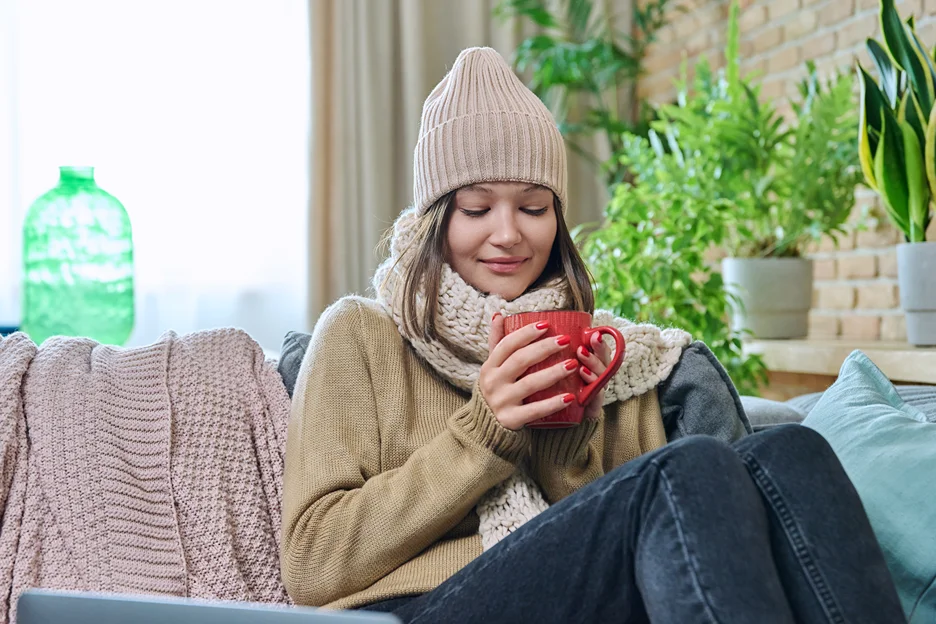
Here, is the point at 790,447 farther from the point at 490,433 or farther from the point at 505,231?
the point at 505,231

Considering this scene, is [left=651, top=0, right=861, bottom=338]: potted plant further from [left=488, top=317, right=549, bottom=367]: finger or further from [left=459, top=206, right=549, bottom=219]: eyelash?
[left=488, top=317, right=549, bottom=367]: finger

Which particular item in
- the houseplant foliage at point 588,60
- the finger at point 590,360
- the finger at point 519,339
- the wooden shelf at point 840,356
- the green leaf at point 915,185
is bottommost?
the wooden shelf at point 840,356

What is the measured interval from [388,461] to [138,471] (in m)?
0.32

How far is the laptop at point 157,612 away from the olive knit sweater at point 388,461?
1.34ft

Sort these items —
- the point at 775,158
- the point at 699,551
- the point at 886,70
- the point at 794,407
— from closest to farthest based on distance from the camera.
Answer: the point at 699,551 → the point at 794,407 → the point at 886,70 → the point at 775,158

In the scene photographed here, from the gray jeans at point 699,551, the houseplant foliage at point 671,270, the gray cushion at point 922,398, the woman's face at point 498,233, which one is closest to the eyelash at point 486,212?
the woman's face at point 498,233

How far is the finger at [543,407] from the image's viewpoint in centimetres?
107

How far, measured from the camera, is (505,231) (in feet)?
4.23

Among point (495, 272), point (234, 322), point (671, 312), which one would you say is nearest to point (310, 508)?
point (495, 272)

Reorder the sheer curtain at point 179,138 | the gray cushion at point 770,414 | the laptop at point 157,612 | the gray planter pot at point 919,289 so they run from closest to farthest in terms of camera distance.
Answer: the laptop at point 157,612 → the gray cushion at point 770,414 → the gray planter pot at point 919,289 → the sheer curtain at point 179,138

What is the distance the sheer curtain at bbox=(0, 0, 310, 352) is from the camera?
2924 mm

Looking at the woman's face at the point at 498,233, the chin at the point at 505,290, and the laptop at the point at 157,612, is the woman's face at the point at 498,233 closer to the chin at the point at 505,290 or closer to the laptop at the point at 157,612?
the chin at the point at 505,290

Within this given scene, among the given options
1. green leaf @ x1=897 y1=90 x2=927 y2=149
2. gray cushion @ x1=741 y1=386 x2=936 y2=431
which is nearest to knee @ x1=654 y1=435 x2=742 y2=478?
gray cushion @ x1=741 y1=386 x2=936 y2=431

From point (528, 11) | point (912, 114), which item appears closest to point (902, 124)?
point (912, 114)
